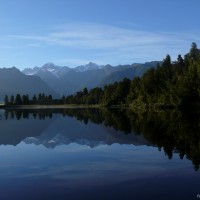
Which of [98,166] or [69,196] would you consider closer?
[69,196]

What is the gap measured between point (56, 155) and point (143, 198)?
2208cm

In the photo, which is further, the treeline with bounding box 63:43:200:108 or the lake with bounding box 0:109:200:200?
the treeline with bounding box 63:43:200:108

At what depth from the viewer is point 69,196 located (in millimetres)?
25469

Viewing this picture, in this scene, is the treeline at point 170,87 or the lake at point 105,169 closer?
the lake at point 105,169

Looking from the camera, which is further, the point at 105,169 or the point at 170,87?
the point at 170,87

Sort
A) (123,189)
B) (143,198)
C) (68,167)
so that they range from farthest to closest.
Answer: (68,167)
(123,189)
(143,198)

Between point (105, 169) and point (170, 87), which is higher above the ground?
point (170, 87)

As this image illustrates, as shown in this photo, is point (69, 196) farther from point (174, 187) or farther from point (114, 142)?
point (114, 142)

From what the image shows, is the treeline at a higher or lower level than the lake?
higher

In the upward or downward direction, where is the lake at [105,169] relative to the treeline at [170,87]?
downward

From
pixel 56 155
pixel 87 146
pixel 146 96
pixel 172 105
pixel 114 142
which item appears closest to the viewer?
pixel 56 155

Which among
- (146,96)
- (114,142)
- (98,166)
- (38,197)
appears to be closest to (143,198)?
(38,197)

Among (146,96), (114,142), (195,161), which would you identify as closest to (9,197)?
(195,161)

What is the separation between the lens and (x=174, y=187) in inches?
1072
